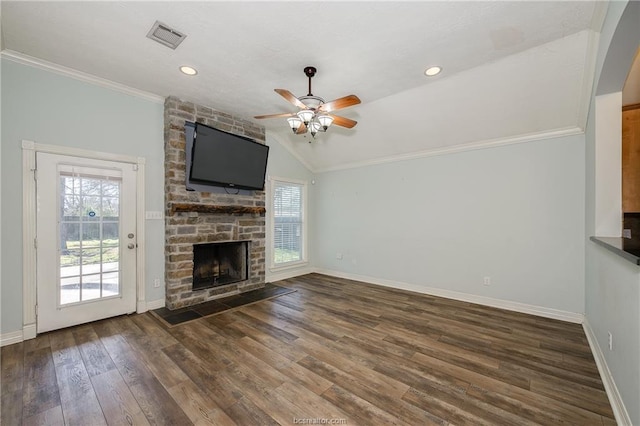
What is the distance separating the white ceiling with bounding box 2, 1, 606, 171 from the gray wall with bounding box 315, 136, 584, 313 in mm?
473

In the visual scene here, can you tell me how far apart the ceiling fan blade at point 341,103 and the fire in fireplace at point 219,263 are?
9.34ft

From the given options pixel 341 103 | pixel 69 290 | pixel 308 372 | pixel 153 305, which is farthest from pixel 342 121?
pixel 69 290

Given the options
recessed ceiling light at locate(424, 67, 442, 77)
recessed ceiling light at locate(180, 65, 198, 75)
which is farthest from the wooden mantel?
recessed ceiling light at locate(424, 67, 442, 77)

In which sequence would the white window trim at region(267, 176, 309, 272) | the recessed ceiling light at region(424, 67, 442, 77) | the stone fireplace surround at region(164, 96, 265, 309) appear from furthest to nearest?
the white window trim at region(267, 176, 309, 272), the stone fireplace surround at region(164, 96, 265, 309), the recessed ceiling light at region(424, 67, 442, 77)

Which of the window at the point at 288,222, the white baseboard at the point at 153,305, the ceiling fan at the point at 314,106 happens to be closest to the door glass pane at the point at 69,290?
the white baseboard at the point at 153,305

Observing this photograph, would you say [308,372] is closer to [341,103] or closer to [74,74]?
[341,103]

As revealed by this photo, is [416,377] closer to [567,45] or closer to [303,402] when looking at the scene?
[303,402]

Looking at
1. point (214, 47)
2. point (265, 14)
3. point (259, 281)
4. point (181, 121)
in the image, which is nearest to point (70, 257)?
point (181, 121)

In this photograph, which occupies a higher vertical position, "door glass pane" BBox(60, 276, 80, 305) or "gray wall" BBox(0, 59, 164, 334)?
"gray wall" BBox(0, 59, 164, 334)

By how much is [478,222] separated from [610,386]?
233cm

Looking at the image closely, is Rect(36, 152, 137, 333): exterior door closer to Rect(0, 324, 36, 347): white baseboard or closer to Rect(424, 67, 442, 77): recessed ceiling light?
Rect(0, 324, 36, 347): white baseboard

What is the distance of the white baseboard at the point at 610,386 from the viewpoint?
1612 mm

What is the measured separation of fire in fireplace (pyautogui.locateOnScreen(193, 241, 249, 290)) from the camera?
418cm

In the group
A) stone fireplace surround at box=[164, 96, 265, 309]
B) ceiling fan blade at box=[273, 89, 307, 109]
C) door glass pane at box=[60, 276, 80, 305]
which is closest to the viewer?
ceiling fan blade at box=[273, 89, 307, 109]
